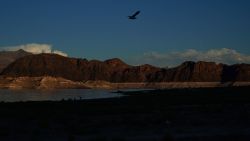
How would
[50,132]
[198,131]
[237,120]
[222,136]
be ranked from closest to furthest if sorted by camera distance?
1. [222,136]
2. [198,131]
3. [50,132]
4. [237,120]

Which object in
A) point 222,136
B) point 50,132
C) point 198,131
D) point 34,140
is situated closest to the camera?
point 222,136

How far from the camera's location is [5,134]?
25.8 meters

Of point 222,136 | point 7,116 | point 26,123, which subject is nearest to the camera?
point 222,136

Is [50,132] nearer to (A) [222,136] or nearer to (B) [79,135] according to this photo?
(B) [79,135]

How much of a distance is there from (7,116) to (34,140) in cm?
1545

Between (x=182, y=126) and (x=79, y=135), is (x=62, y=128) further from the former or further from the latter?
(x=182, y=126)

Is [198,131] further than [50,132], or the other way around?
[50,132]

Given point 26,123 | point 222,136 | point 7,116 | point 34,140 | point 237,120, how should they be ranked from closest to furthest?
1. point 222,136
2. point 34,140
3. point 237,120
4. point 26,123
5. point 7,116

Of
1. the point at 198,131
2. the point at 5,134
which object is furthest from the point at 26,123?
the point at 198,131

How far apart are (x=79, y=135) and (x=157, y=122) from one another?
6883mm

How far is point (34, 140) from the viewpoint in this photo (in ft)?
75.4

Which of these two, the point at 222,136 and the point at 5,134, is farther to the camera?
the point at 5,134

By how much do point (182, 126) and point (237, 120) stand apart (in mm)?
4113

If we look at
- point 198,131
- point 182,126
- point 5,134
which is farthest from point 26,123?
point 198,131
